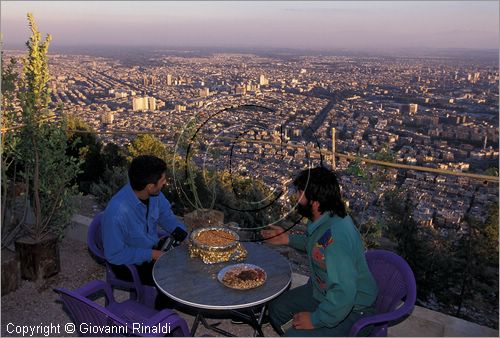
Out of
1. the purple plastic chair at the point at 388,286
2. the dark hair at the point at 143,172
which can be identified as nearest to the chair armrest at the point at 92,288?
the dark hair at the point at 143,172

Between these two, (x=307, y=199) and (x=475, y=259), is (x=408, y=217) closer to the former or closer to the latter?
(x=475, y=259)

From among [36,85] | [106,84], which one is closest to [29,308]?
[36,85]

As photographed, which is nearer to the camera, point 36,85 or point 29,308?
point 29,308

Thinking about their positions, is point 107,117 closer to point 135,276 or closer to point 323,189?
point 135,276

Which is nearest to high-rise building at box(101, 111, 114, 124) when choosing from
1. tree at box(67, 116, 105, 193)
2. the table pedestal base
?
tree at box(67, 116, 105, 193)

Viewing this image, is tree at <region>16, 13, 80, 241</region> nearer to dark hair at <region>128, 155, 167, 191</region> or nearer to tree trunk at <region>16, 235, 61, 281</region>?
tree trunk at <region>16, 235, 61, 281</region>

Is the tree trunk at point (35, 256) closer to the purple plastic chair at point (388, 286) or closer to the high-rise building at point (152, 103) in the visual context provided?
the purple plastic chair at point (388, 286)
